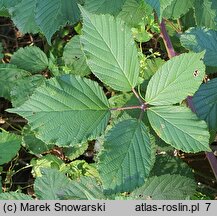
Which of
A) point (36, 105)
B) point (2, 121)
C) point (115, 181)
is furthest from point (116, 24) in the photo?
point (2, 121)

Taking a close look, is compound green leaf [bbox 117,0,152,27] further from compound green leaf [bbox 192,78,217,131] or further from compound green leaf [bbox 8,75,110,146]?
compound green leaf [bbox 8,75,110,146]

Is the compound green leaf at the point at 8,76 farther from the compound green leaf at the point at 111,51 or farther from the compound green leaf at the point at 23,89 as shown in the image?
the compound green leaf at the point at 111,51

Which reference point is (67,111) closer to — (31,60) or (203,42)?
(203,42)

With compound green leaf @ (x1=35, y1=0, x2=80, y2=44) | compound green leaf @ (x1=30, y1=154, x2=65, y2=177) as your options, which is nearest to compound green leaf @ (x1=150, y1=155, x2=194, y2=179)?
compound green leaf @ (x1=30, y1=154, x2=65, y2=177)

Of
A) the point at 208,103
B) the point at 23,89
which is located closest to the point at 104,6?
the point at 208,103

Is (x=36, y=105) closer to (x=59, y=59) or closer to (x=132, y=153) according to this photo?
(x=132, y=153)

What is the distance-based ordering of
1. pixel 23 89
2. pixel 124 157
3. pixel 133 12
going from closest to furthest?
1. pixel 124 157
2. pixel 133 12
3. pixel 23 89

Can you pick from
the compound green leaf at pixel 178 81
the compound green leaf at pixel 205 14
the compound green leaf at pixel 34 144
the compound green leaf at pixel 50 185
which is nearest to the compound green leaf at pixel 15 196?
the compound green leaf at pixel 50 185
